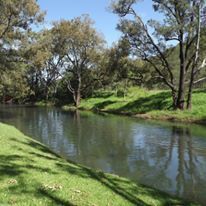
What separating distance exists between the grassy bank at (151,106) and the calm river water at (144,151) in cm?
378

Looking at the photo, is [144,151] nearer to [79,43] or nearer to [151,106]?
[151,106]

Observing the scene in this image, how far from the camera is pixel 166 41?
42.5 meters

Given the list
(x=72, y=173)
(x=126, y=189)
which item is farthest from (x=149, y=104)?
(x=126, y=189)

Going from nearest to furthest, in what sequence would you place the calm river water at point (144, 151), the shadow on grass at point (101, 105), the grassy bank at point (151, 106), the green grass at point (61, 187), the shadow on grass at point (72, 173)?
the green grass at point (61, 187), the shadow on grass at point (72, 173), the calm river water at point (144, 151), the grassy bank at point (151, 106), the shadow on grass at point (101, 105)

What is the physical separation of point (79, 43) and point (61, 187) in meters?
57.1

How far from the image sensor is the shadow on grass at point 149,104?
146ft

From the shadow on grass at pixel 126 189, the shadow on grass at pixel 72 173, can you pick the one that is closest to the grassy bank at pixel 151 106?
the shadow on grass at pixel 126 189

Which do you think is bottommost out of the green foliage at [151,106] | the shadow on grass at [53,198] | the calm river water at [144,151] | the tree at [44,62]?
the calm river water at [144,151]

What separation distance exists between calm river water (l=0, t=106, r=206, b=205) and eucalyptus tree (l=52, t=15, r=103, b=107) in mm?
33141

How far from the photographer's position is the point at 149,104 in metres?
47.0

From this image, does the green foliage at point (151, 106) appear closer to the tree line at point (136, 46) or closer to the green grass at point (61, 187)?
the tree line at point (136, 46)

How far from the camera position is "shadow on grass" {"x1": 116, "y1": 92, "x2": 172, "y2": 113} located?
4453 cm

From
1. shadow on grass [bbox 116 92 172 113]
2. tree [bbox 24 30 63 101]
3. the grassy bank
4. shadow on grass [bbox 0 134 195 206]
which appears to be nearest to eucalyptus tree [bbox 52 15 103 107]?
tree [bbox 24 30 63 101]

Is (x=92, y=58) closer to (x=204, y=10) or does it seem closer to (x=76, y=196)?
(x=204, y=10)
